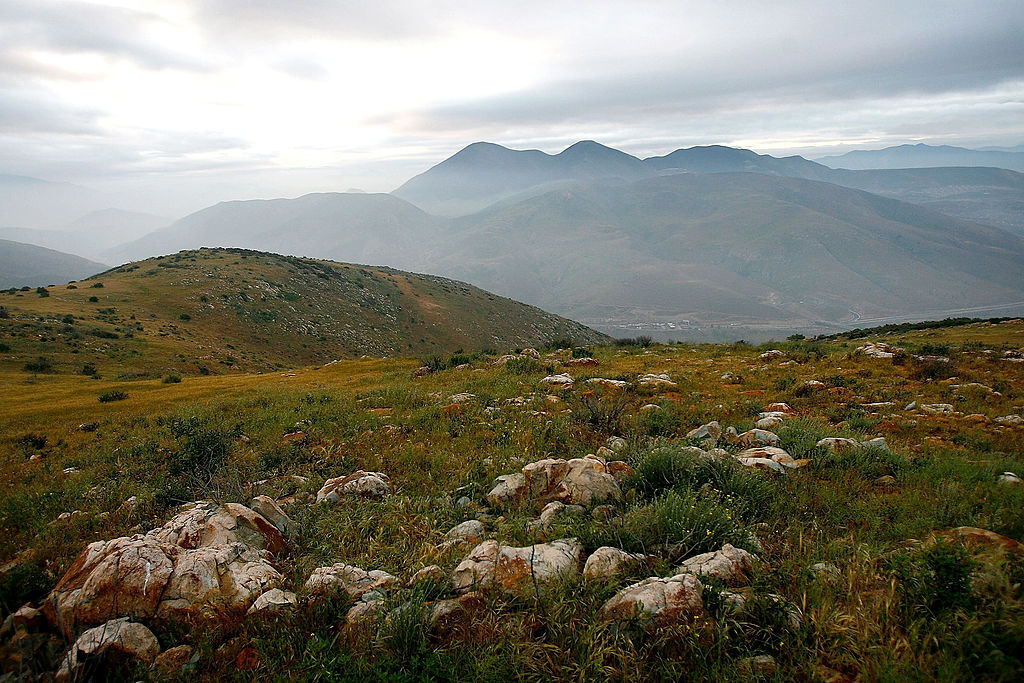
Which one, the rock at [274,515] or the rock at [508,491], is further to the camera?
the rock at [508,491]

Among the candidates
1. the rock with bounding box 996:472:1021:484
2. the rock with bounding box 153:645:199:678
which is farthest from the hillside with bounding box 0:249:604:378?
the rock with bounding box 996:472:1021:484

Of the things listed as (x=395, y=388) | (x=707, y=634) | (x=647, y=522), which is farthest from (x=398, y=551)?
(x=395, y=388)

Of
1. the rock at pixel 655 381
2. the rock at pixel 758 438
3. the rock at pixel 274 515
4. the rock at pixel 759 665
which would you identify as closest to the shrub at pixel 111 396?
the rock at pixel 274 515

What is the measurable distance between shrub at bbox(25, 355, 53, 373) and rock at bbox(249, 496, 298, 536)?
21710mm

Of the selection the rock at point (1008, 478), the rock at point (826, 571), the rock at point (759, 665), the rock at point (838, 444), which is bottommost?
the rock at point (838, 444)

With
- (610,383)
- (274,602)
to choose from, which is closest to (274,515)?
(274,602)

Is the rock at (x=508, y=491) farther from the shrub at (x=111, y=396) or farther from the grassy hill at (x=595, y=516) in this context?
the shrub at (x=111, y=396)

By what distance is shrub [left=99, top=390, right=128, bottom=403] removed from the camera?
13.0 meters

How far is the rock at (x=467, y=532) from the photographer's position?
4.96m

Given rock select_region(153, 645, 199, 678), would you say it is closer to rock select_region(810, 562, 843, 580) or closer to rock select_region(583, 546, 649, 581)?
rock select_region(583, 546, 649, 581)

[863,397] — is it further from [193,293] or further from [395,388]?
[193,293]

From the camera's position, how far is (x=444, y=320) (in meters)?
73.5

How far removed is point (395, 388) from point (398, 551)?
26.2 feet

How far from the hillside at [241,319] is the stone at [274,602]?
21.8 meters
